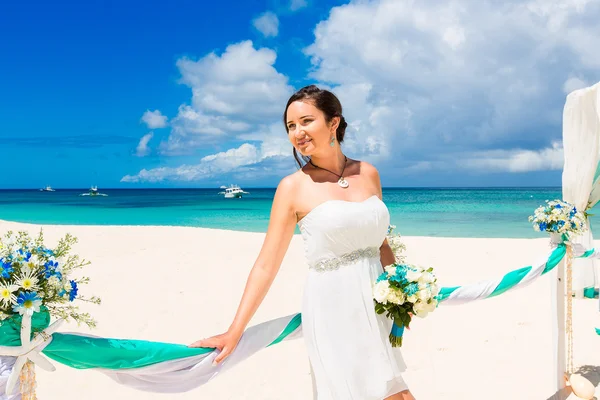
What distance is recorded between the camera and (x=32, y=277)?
1572 millimetres

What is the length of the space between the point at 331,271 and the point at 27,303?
1.46m

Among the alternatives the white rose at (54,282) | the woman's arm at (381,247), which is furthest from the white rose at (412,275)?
the white rose at (54,282)

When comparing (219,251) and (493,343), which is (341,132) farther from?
(219,251)

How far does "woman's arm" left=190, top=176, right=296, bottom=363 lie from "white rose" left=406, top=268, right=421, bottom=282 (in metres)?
0.64

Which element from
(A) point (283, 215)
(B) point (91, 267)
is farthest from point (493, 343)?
(B) point (91, 267)

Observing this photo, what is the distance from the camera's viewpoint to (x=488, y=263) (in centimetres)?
1180

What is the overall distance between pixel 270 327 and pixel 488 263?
10.6m

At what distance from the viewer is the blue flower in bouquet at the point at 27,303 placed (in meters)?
1.55

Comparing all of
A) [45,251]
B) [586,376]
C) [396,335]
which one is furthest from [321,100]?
[586,376]

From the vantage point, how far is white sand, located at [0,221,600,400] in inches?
188

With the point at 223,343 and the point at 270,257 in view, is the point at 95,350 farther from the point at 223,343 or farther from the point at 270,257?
the point at 270,257

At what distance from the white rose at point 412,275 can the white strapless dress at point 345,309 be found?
0.84 ft

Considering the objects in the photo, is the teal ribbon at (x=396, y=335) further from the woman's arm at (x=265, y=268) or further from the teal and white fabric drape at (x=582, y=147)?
the teal and white fabric drape at (x=582, y=147)

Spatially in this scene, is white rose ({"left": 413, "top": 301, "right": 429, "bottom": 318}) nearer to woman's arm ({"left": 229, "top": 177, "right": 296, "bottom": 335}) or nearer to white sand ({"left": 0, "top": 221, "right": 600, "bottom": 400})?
woman's arm ({"left": 229, "top": 177, "right": 296, "bottom": 335})
